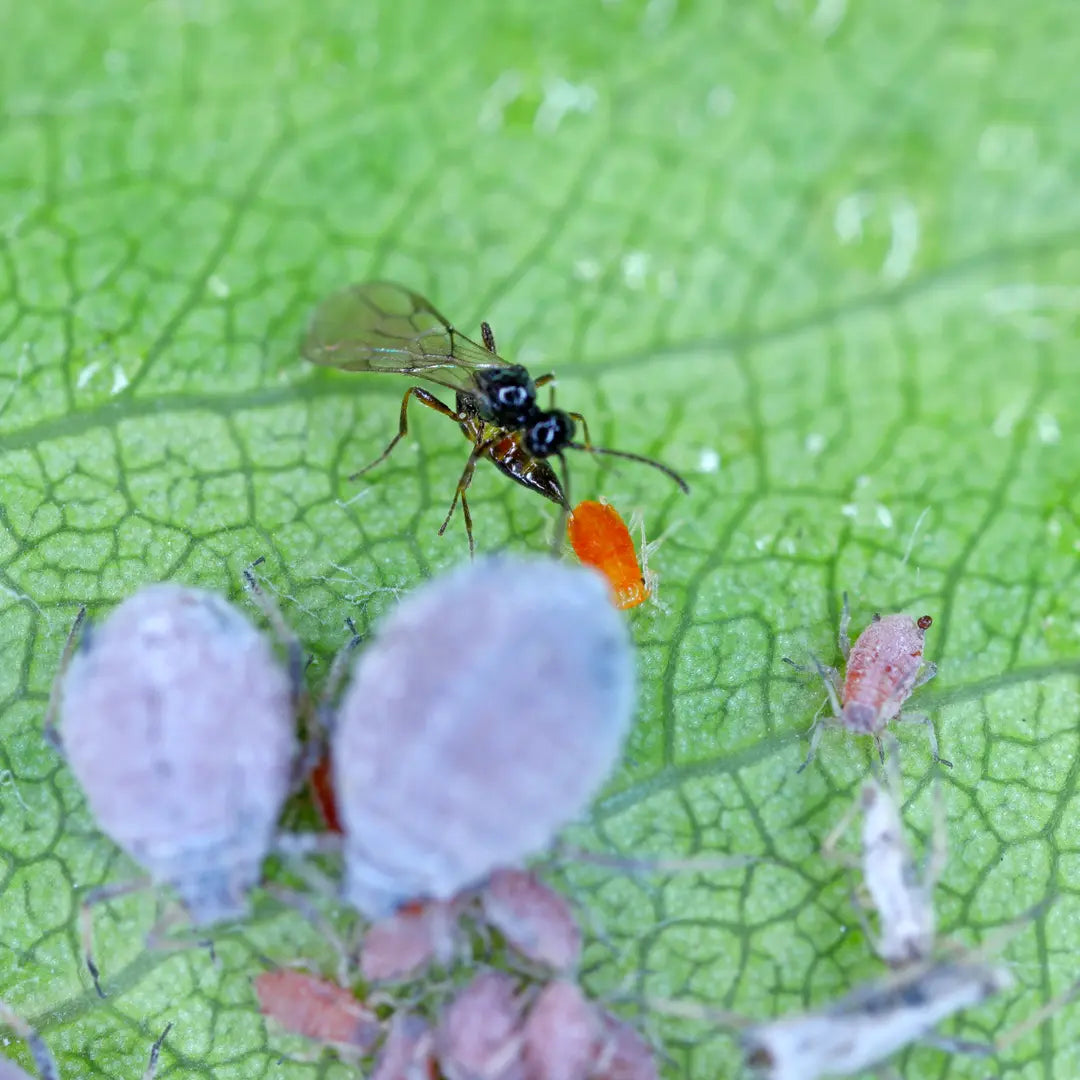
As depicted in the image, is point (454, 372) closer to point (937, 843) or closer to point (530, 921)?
point (530, 921)

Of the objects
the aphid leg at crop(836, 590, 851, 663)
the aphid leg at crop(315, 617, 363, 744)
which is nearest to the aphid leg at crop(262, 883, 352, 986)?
the aphid leg at crop(315, 617, 363, 744)

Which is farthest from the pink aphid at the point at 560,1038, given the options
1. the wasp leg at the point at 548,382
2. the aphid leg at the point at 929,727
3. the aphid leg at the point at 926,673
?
the wasp leg at the point at 548,382

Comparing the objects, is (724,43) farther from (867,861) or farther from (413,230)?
(867,861)

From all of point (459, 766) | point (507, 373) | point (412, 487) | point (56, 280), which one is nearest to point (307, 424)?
point (412, 487)

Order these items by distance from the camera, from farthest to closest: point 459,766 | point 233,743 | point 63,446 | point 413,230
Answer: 1. point 413,230
2. point 63,446
3. point 233,743
4. point 459,766

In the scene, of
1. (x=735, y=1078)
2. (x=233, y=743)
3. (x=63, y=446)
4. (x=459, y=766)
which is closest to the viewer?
(x=459, y=766)

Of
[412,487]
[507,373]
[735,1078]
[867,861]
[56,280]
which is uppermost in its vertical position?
[56,280]

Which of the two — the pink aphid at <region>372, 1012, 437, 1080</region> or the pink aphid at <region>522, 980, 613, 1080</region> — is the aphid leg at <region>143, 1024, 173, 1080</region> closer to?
the pink aphid at <region>372, 1012, 437, 1080</region>

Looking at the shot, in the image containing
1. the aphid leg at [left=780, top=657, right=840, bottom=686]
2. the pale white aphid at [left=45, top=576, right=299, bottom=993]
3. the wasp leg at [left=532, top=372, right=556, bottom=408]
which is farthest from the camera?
the wasp leg at [left=532, top=372, right=556, bottom=408]
